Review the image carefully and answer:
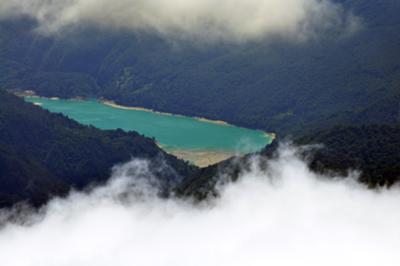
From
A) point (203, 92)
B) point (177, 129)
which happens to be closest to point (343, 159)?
point (177, 129)

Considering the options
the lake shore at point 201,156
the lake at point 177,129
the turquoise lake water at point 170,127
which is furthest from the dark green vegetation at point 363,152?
the turquoise lake water at point 170,127

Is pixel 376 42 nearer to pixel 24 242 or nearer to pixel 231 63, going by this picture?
pixel 231 63

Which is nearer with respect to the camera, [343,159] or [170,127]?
[343,159]

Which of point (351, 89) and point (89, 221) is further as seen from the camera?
point (351, 89)

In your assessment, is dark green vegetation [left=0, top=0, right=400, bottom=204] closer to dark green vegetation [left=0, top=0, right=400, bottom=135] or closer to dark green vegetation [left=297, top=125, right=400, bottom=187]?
dark green vegetation [left=297, top=125, right=400, bottom=187]

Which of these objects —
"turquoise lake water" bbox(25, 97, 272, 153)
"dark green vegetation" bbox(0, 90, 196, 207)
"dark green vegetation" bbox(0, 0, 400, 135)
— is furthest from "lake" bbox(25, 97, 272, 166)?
"dark green vegetation" bbox(0, 90, 196, 207)

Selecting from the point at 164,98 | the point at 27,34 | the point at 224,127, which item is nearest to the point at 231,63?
the point at 164,98

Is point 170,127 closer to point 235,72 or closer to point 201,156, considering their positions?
point 201,156

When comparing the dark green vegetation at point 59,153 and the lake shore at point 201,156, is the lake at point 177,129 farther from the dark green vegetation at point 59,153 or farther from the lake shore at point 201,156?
the dark green vegetation at point 59,153
